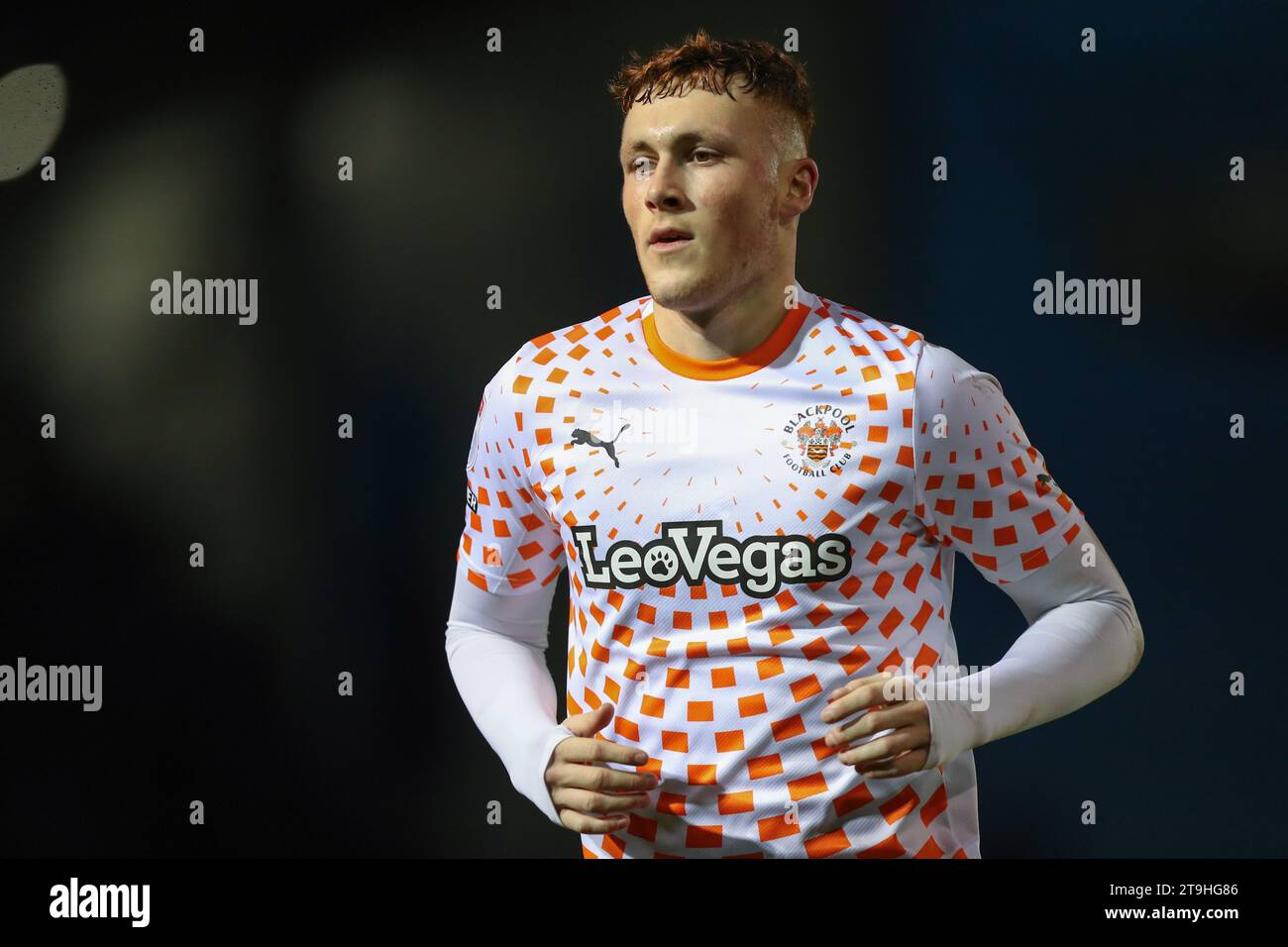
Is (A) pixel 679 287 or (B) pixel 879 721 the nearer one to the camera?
(B) pixel 879 721

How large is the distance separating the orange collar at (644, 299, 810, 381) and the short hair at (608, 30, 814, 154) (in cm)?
30

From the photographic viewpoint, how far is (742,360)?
2119 millimetres

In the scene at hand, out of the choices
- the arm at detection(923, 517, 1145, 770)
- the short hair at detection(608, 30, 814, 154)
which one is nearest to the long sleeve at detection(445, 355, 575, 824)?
the short hair at detection(608, 30, 814, 154)

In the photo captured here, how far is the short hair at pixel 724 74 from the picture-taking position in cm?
207

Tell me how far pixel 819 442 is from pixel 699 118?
0.57m

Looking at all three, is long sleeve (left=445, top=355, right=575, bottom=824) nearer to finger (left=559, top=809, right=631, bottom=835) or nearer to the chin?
finger (left=559, top=809, right=631, bottom=835)

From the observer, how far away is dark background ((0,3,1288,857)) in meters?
2.54

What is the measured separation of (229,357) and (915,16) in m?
1.58

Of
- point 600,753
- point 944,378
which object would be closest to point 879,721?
point 600,753

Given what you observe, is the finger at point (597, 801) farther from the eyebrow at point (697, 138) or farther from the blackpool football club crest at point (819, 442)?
the eyebrow at point (697, 138)

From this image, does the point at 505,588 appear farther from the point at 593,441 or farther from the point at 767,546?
the point at 767,546

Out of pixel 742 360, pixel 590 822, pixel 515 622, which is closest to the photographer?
pixel 590 822
